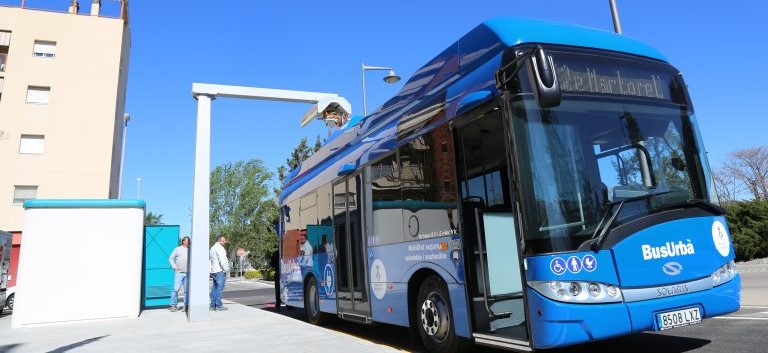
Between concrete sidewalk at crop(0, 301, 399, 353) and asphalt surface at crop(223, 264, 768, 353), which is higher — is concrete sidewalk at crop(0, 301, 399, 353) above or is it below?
above

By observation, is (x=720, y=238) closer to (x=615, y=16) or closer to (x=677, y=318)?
(x=677, y=318)

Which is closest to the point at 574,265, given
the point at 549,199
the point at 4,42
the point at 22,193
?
the point at 549,199

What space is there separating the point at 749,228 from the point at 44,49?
38813mm

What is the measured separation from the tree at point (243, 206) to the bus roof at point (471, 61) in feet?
140

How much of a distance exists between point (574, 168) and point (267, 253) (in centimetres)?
4464

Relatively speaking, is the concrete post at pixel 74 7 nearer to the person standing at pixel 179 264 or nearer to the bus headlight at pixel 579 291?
the person standing at pixel 179 264

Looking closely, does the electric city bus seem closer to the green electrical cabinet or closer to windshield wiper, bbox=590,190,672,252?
windshield wiper, bbox=590,190,672,252

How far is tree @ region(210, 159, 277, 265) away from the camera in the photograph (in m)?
51.0

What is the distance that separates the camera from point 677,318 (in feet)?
15.4

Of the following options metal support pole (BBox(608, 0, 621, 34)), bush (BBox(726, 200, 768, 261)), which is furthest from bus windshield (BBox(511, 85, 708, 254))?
bush (BBox(726, 200, 768, 261))

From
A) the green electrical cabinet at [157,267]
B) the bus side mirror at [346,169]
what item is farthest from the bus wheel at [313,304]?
the green electrical cabinet at [157,267]

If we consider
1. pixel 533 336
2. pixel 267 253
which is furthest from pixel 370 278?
pixel 267 253

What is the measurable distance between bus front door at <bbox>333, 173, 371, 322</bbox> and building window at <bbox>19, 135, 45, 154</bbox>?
2896cm

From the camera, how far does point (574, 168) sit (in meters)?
4.76
